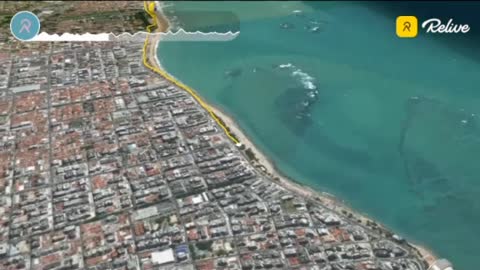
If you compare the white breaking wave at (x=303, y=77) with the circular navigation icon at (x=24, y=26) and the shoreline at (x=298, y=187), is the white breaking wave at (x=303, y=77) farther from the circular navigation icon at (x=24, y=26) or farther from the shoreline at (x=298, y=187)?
the circular navigation icon at (x=24, y=26)

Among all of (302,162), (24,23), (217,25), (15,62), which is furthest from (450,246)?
(24,23)

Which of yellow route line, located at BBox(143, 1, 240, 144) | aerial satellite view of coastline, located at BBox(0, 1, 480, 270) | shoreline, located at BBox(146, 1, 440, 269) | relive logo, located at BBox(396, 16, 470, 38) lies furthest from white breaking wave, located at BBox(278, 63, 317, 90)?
relive logo, located at BBox(396, 16, 470, 38)

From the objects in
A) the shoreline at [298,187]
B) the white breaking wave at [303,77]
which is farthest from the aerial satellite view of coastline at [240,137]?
the white breaking wave at [303,77]

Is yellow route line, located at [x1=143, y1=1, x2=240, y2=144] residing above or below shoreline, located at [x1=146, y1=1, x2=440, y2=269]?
above

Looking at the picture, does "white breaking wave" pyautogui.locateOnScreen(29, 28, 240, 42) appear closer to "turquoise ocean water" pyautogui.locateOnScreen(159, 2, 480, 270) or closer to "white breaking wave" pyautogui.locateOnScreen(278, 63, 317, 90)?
"turquoise ocean water" pyautogui.locateOnScreen(159, 2, 480, 270)

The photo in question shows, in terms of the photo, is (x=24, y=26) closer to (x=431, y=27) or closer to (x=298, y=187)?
(x=298, y=187)

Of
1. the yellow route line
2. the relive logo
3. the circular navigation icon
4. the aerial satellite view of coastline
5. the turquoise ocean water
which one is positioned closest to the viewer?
the aerial satellite view of coastline

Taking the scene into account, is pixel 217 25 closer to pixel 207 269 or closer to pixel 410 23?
pixel 410 23
